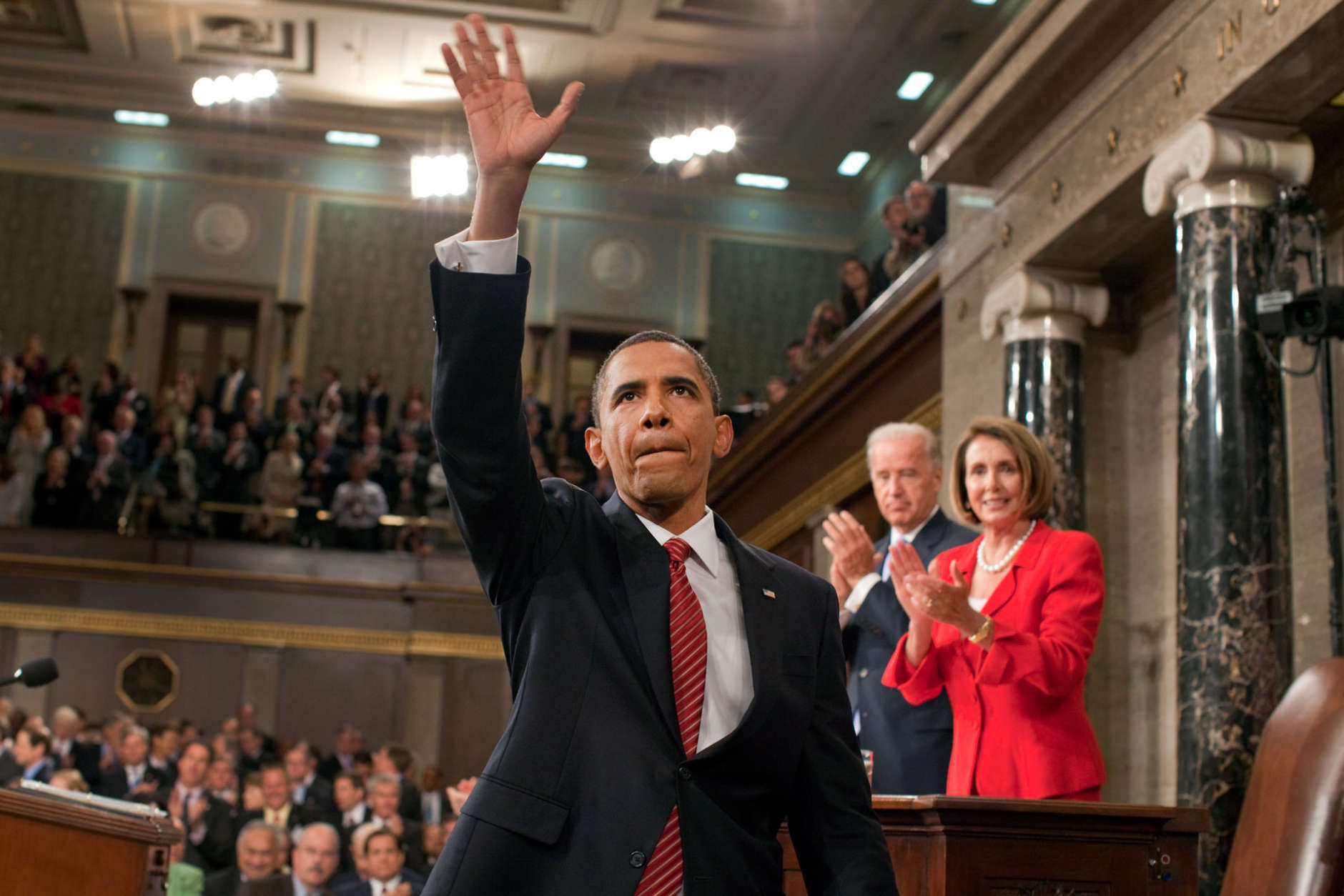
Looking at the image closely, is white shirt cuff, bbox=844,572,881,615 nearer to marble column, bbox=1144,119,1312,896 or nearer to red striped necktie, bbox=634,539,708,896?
marble column, bbox=1144,119,1312,896

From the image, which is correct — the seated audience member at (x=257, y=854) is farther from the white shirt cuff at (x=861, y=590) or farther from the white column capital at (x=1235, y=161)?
the white column capital at (x=1235, y=161)

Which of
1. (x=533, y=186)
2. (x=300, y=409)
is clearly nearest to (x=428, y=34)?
(x=533, y=186)

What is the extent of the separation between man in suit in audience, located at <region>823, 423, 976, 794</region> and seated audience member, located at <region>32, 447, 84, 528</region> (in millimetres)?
10603

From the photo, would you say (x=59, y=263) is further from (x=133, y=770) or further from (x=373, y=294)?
(x=133, y=770)

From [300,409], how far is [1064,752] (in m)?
11.7

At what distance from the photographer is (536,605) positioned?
1.76 meters

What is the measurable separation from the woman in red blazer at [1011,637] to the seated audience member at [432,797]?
6.52 metres

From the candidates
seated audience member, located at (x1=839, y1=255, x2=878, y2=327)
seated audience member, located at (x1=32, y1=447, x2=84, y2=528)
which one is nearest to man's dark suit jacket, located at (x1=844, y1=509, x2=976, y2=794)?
seated audience member, located at (x1=839, y1=255, x2=878, y2=327)

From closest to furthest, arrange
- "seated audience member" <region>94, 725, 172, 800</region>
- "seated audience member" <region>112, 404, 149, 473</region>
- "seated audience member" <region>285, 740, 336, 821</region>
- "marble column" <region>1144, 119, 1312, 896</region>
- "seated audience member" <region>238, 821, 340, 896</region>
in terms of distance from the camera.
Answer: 1. "marble column" <region>1144, 119, 1312, 896</region>
2. "seated audience member" <region>238, 821, 340, 896</region>
3. "seated audience member" <region>285, 740, 336, 821</region>
4. "seated audience member" <region>94, 725, 172, 800</region>
5. "seated audience member" <region>112, 404, 149, 473</region>

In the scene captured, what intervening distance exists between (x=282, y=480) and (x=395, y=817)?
20.7ft

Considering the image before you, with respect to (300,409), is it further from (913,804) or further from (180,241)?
(913,804)

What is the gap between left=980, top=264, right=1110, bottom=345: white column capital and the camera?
5281 millimetres

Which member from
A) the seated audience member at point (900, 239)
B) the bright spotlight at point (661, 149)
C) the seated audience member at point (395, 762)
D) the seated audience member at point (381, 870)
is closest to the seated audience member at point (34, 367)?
the bright spotlight at point (661, 149)

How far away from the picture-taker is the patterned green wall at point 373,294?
52.6ft
